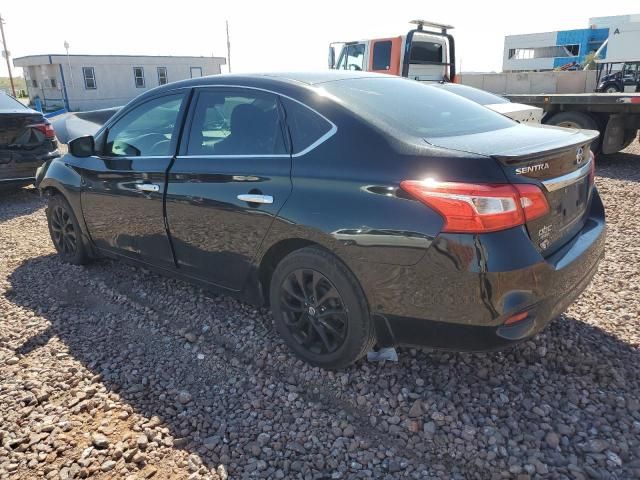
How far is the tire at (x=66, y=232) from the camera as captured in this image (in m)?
4.68

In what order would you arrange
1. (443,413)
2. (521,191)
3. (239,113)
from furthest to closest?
(239,113) → (443,413) → (521,191)

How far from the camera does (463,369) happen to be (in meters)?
2.96

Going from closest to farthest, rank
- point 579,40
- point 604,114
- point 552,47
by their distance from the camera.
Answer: point 604,114, point 579,40, point 552,47

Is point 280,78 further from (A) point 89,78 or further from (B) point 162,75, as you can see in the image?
(B) point 162,75

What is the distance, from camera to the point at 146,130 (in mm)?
3969

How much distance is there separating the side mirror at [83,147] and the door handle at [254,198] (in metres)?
1.94

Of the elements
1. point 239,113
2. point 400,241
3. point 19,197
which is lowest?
point 19,197

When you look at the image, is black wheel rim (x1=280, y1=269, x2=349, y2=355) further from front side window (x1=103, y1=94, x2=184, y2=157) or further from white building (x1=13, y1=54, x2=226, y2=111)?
white building (x1=13, y1=54, x2=226, y2=111)

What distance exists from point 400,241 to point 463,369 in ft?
3.40

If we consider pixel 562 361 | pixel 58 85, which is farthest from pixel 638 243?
pixel 58 85

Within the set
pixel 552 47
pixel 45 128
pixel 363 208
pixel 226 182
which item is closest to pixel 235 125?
pixel 226 182

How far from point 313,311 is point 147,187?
1.65 meters

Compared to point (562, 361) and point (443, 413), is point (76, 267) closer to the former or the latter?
point (443, 413)

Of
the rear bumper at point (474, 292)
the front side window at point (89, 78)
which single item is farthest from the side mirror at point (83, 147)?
the front side window at point (89, 78)
